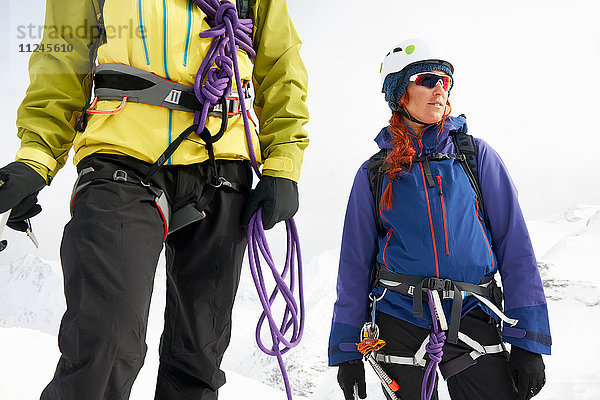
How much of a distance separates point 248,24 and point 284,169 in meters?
0.65

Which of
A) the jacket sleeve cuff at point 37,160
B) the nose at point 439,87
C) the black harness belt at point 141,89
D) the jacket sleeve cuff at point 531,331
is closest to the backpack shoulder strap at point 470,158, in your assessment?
the nose at point 439,87

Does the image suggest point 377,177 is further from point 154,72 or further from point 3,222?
point 3,222

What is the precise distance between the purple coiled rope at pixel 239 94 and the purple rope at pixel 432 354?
724mm

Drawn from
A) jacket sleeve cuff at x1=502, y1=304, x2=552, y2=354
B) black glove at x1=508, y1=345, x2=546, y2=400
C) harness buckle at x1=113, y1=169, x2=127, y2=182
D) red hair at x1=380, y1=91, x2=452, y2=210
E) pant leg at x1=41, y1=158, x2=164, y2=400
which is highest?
red hair at x1=380, y1=91, x2=452, y2=210

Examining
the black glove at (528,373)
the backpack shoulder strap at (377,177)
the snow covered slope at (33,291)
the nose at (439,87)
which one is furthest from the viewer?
the snow covered slope at (33,291)

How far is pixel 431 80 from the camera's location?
2.77m

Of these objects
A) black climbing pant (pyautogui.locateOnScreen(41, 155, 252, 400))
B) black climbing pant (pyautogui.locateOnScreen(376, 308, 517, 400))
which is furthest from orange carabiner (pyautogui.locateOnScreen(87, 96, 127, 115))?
black climbing pant (pyautogui.locateOnScreen(376, 308, 517, 400))

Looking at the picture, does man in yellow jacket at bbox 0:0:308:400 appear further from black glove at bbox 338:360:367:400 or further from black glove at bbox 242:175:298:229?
black glove at bbox 338:360:367:400

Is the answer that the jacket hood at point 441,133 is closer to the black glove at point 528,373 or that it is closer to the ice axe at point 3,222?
the black glove at point 528,373

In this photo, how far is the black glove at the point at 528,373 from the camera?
2.12 meters

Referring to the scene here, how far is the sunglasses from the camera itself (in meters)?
2.76

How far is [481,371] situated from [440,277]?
48 centimetres

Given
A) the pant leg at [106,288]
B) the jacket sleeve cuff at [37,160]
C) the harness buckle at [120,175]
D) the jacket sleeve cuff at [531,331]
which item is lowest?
the jacket sleeve cuff at [531,331]

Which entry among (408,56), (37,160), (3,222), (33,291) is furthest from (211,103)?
(33,291)
